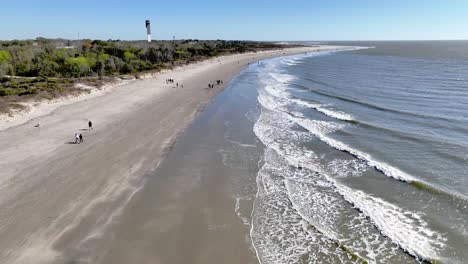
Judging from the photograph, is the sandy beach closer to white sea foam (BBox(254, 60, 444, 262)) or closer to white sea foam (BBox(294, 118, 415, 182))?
white sea foam (BBox(254, 60, 444, 262))

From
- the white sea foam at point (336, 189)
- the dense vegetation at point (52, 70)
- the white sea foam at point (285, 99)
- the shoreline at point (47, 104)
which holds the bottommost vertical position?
the white sea foam at point (336, 189)

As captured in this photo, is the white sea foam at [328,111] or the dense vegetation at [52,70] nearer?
the white sea foam at [328,111]

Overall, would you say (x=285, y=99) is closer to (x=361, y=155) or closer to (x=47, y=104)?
(x=361, y=155)

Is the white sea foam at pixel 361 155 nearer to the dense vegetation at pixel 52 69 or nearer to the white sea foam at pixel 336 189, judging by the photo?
the white sea foam at pixel 336 189

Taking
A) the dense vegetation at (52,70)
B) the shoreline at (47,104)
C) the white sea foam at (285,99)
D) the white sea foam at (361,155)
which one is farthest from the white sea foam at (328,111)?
the dense vegetation at (52,70)

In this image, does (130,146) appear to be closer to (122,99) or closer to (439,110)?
(122,99)

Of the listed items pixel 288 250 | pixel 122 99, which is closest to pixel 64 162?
pixel 288 250

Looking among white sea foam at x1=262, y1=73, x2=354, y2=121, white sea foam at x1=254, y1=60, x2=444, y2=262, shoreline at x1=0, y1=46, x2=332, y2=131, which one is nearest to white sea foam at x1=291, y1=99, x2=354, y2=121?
white sea foam at x1=262, y1=73, x2=354, y2=121
